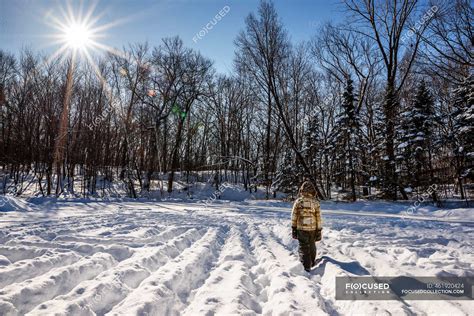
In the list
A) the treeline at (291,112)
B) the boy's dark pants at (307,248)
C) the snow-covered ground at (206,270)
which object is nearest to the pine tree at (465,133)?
the treeline at (291,112)

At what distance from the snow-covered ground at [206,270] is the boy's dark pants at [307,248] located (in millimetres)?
152

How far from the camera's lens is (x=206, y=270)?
400cm

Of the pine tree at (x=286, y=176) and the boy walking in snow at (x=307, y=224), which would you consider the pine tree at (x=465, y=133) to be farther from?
the boy walking in snow at (x=307, y=224)

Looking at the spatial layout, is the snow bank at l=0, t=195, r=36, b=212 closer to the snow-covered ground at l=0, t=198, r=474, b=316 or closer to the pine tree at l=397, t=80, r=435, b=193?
the snow-covered ground at l=0, t=198, r=474, b=316

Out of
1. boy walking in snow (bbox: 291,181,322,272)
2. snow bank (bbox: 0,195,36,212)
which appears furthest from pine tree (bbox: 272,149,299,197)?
boy walking in snow (bbox: 291,181,322,272)

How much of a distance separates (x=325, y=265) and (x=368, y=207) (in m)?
11.0

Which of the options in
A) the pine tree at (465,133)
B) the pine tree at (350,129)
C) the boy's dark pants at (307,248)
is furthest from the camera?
the pine tree at (350,129)

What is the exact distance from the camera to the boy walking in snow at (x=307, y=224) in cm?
424

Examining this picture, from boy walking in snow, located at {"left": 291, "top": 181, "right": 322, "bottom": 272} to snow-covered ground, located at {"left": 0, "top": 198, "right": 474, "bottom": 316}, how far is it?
259 mm

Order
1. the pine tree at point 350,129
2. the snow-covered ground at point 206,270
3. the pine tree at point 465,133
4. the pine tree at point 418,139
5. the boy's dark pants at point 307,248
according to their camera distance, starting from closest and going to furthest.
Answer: the snow-covered ground at point 206,270 < the boy's dark pants at point 307,248 < the pine tree at point 465,133 < the pine tree at point 418,139 < the pine tree at point 350,129

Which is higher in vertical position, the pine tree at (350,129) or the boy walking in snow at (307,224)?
the pine tree at (350,129)

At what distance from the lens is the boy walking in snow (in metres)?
4.24

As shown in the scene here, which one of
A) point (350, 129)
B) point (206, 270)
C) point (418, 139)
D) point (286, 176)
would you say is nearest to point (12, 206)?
point (206, 270)

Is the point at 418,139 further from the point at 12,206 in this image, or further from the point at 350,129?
the point at 12,206
